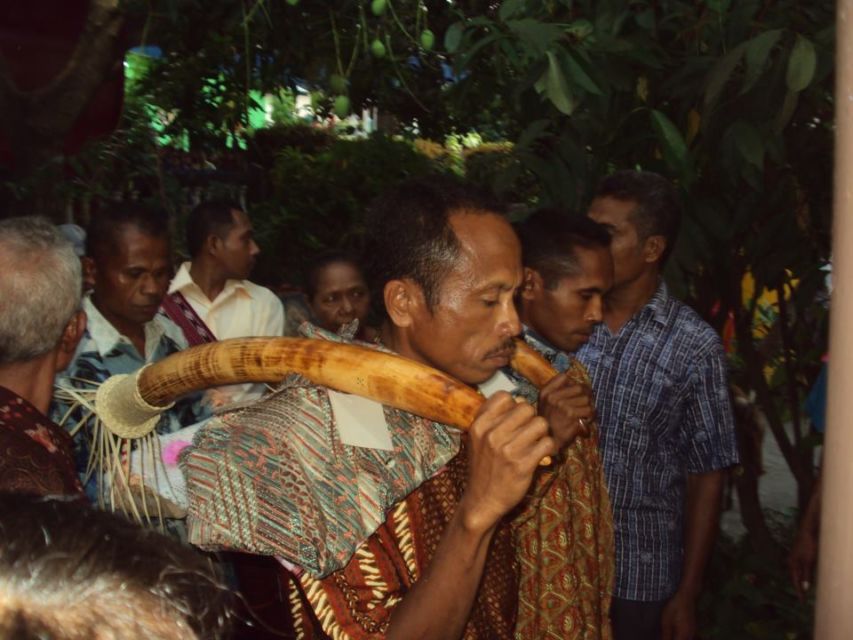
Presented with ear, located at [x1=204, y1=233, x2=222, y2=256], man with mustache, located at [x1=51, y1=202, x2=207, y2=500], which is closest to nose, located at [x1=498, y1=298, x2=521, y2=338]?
man with mustache, located at [x1=51, y1=202, x2=207, y2=500]

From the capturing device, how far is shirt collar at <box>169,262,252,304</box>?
4.60 meters

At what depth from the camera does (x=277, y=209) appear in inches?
300

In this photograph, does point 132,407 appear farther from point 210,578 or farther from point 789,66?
point 789,66

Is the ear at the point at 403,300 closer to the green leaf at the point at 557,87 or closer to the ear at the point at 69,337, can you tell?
the ear at the point at 69,337

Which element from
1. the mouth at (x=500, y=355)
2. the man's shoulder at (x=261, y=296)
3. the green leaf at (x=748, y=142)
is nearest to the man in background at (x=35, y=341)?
the mouth at (x=500, y=355)

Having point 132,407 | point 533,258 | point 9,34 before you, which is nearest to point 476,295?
point 132,407

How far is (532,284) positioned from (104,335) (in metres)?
1.37

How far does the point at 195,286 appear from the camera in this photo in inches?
185

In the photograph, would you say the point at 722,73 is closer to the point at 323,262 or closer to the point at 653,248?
the point at 653,248

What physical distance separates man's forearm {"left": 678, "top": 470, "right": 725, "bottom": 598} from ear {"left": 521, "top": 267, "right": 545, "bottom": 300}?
0.77m

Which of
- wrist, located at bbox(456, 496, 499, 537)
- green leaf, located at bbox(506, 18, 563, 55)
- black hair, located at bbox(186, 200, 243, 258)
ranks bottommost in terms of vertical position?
wrist, located at bbox(456, 496, 499, 537)

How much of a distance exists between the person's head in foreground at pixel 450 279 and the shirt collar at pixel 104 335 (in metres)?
1.46

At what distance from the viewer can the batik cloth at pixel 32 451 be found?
1919 mm

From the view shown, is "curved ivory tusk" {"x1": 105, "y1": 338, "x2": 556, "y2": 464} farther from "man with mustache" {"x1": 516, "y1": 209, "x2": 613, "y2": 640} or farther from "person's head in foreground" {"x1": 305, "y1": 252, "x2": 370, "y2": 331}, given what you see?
"person's head in foreground" {"x1": 305, "y1": 252, "x2": 370, "y2": 331}
